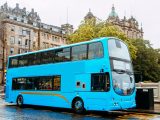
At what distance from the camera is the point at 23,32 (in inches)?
3647

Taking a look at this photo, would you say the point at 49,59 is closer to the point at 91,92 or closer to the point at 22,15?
the point at 91,92

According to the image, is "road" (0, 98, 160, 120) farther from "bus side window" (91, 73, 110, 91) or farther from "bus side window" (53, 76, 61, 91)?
"bus side window" (53, 76, 61, 91)

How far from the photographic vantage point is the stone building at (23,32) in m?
84.9

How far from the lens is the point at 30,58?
26.3 meters

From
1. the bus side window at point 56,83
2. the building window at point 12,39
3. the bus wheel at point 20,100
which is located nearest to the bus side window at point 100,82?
the bus side window at point 56,83

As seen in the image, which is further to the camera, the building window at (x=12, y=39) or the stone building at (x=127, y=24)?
the stone building at (x=127, y=24)

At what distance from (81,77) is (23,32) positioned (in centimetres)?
7318

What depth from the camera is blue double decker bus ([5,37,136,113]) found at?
774 inches

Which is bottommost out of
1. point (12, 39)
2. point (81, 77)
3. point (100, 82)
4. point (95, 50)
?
point (100, 82)

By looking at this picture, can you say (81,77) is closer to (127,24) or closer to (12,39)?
(12,39)

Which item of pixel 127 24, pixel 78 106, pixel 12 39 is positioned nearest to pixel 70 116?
pixel 78 106

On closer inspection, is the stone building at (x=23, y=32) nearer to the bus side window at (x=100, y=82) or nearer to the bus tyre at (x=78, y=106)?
the bus tyre at (x=78, y=106)

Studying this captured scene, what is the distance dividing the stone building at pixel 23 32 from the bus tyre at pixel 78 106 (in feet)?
189

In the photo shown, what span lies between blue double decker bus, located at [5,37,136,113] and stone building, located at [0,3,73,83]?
53326 millimetres
